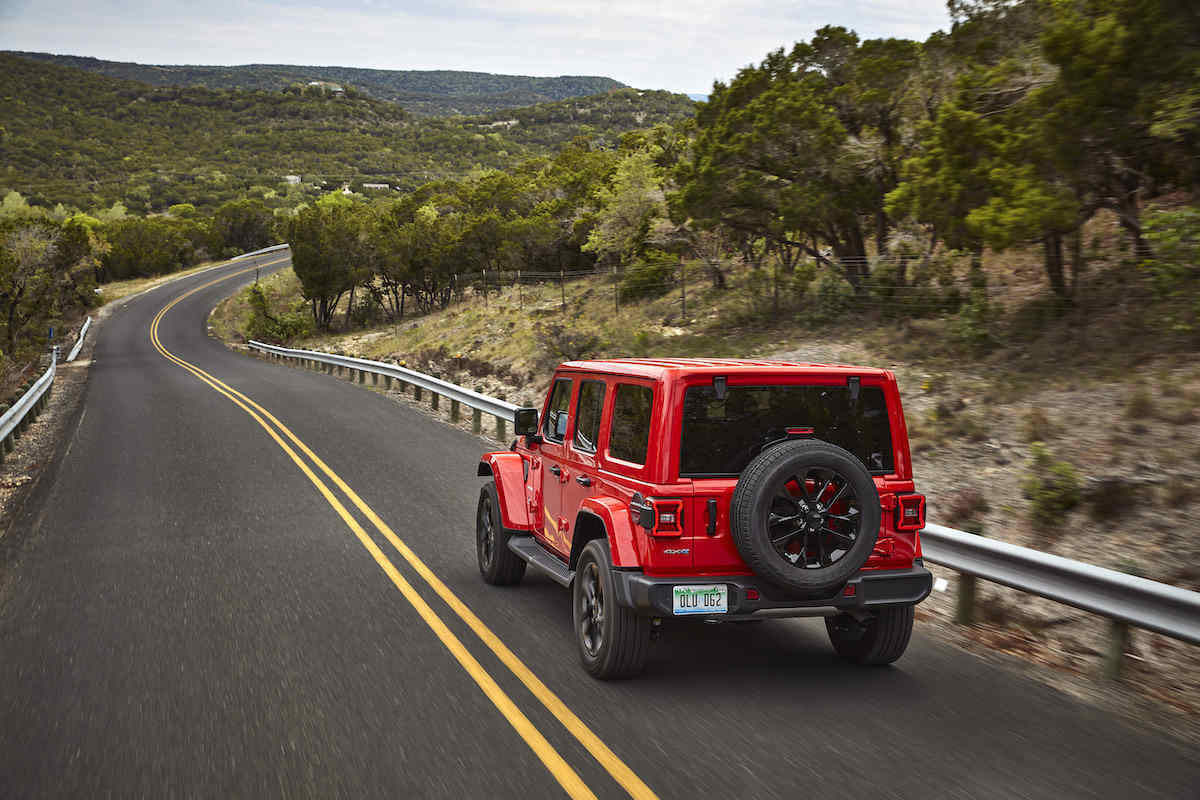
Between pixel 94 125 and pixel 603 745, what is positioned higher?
pixel 94 125

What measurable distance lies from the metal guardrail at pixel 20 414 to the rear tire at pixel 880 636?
14.2 m

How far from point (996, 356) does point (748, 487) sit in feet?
34.3

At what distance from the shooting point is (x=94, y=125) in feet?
583

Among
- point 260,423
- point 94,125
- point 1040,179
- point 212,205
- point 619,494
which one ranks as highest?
point 94,125

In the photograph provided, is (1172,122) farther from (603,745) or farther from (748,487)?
(603,745)

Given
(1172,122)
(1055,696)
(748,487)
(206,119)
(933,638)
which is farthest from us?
(206,119)

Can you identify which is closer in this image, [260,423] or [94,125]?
[260,423]

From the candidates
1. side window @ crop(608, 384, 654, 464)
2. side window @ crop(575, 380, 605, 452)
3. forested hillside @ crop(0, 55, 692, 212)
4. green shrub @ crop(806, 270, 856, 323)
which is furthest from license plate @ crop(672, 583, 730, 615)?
forested hillside @ crop(0, 55, 692, 212)

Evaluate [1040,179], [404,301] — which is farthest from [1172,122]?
[404,301]

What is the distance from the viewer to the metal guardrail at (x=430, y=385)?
15845mm

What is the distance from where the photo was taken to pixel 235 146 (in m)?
171

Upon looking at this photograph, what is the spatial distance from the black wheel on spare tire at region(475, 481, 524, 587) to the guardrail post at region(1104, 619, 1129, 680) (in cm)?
416

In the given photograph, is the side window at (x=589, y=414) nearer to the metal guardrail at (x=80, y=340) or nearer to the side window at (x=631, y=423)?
the side window at (x=631, y=423)

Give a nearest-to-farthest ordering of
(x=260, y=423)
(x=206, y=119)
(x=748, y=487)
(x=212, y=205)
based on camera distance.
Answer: (x=748, y=487) < (x=260, y=423) < (x=212, y=205) < (x=206, y=119)
